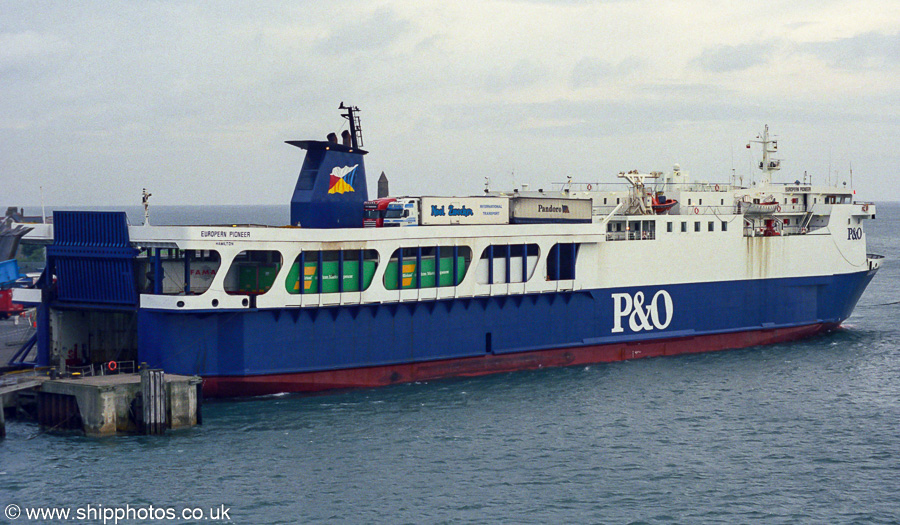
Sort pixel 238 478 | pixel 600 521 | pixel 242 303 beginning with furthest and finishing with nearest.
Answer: pixel 242 303
pixel 238 478
pixel 600 521

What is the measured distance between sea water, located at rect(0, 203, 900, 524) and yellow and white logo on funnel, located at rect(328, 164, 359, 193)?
8331 millimetres

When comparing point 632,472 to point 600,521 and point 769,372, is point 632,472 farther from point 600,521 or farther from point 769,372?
point 769,372

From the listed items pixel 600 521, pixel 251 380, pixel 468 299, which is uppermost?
pixel 468 299

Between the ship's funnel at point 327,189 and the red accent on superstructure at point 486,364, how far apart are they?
6278 millimetres

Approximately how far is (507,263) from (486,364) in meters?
4.31

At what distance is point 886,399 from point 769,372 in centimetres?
540

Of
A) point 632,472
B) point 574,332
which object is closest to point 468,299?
point 574,332

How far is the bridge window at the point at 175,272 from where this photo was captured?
33.5 metres

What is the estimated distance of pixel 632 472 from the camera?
28219mm

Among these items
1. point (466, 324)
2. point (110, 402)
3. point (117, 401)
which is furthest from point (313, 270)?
point (110, 402)

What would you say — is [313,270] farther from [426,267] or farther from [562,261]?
[562,261]

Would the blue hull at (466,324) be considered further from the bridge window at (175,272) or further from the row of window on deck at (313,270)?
the bridge window at (175,272)

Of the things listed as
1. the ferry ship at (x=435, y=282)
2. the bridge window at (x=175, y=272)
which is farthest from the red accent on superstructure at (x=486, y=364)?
the bridge window at (x=175, y=272)

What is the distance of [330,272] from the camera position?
3562cm
